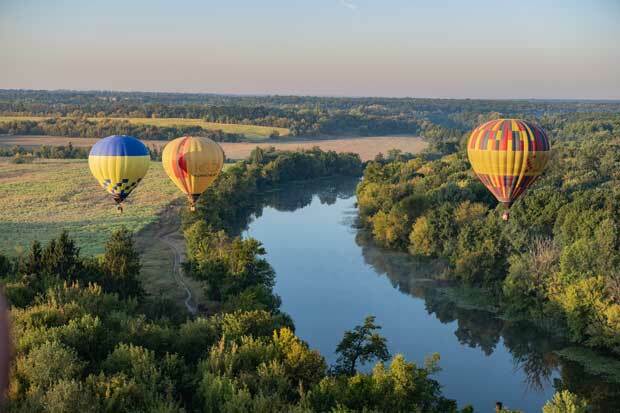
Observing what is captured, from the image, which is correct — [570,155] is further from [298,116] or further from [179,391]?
[298,116]

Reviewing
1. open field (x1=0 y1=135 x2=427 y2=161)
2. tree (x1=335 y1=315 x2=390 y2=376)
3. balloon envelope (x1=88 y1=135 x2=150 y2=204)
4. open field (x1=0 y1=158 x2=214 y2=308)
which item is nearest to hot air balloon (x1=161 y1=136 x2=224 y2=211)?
balloon envelope (x1=88 y1=135 x2=150 y2=204)

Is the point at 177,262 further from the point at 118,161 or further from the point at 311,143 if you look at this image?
the point at 311,143

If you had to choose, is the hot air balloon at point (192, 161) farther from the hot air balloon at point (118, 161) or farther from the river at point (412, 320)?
the river at point (412, 320)

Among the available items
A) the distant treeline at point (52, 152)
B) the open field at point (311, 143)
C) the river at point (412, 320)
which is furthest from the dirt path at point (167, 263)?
the open field at point (311, 143)

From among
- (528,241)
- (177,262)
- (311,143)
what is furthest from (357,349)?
(311,143)

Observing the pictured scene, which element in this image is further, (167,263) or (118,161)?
(167,263)
